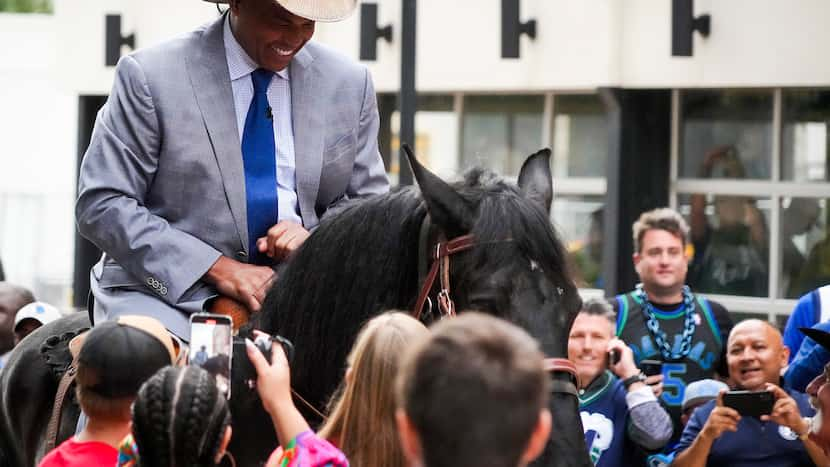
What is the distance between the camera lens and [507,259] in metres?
4.11

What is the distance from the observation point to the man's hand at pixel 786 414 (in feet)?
20.4

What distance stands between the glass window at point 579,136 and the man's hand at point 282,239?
824 centimetres

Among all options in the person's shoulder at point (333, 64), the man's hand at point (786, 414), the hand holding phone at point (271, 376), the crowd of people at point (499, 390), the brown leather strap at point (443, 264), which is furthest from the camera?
the man's hand at point (786, 414)

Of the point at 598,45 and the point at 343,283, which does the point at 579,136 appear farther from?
the point at 343,283

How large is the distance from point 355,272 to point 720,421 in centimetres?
254

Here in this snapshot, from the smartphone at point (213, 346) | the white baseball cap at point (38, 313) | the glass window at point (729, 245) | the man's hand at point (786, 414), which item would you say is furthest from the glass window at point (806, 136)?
the smartphone at point (213, 346)

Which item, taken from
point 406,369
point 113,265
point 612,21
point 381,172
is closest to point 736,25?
point 612,21

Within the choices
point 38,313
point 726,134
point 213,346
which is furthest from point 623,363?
point 726,134

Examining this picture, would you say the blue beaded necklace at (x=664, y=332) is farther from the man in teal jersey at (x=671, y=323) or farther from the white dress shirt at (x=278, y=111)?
the white dress shirt at (x=278, y=111)

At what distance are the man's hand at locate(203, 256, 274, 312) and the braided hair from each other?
4.24 ft

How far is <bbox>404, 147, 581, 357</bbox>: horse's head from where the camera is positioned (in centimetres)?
405

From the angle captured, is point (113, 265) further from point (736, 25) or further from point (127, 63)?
point (736, 25)

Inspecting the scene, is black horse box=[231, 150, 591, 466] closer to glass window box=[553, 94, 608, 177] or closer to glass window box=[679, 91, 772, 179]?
glass window box=[679, 91, 772, 179]

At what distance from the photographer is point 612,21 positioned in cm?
1203
